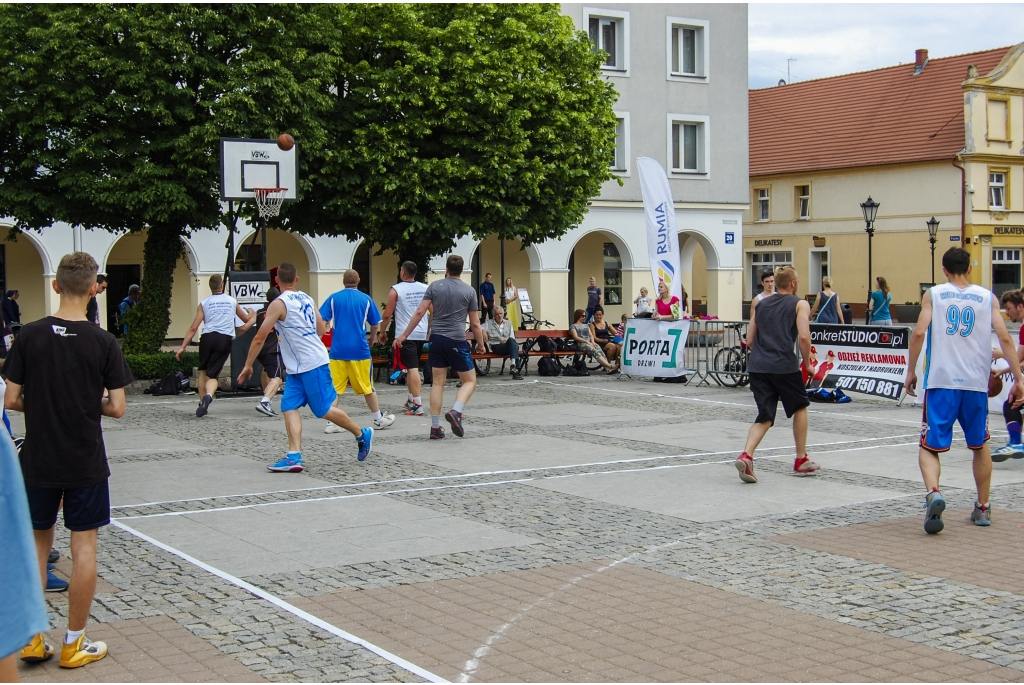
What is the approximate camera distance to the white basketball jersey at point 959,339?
808 cm

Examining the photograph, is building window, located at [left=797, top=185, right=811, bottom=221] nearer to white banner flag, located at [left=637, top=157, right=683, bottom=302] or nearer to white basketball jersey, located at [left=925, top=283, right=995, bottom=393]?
white banner flag, located at [left=637, top=157, right=683, bottom=302]

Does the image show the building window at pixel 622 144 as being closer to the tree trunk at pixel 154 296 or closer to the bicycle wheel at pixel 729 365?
the bicycle wheel at pixel 729 365

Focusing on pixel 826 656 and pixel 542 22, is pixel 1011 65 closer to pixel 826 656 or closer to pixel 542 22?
pixel 542 22

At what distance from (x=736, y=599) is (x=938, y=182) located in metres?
45.9

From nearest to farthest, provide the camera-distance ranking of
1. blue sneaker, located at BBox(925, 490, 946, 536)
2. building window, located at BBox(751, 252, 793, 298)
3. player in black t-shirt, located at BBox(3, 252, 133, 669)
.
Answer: player in black t-shirt, located at BBox(3, 252, 133, 669), blue sneaker, located at BBox(925, 490, 946, 536), building window, located at BBox(751, 252, 793, 298)

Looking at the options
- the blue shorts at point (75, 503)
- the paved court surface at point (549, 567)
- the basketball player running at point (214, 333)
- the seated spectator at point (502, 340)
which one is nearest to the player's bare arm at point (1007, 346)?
the paved court surface at point (549, 567)

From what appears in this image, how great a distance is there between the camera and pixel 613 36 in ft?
126

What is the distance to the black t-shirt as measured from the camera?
545 centimetres

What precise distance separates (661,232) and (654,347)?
2.17 meters

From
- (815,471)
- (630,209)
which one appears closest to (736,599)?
(815,471)

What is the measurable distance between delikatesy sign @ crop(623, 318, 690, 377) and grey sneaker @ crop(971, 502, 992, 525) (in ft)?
40.2

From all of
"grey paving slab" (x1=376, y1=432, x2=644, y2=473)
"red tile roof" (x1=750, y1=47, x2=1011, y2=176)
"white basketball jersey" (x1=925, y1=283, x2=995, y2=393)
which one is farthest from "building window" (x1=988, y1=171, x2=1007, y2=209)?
"white basketball jersey" (x1=925, y1=283, x2=995, y2=393)

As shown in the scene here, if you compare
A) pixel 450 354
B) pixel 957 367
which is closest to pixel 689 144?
pixel 450 354

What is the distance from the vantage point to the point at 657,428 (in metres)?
14.2
